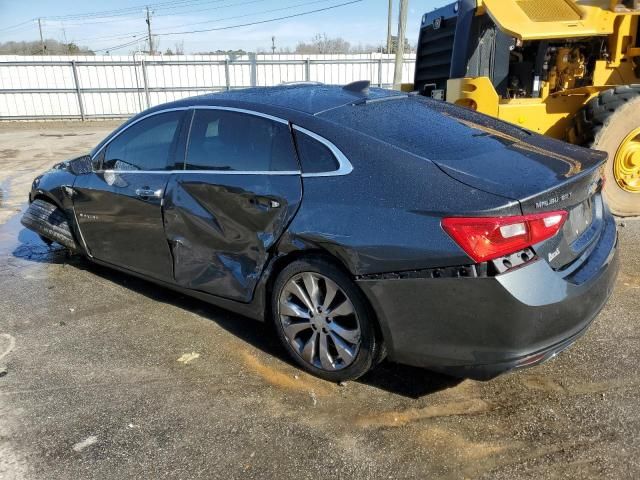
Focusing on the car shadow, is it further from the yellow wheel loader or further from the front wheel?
the yellow wheel loader

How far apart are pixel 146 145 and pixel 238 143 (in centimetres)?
105

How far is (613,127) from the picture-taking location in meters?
5.53

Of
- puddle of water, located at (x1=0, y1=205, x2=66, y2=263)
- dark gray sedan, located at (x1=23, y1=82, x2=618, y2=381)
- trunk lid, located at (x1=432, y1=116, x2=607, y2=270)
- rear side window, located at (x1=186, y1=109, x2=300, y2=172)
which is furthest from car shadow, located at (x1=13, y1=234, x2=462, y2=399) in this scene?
rear side window, located at (x1=186, y1=109, x2=300, y2=172)

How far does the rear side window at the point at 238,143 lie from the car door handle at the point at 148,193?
33 cm

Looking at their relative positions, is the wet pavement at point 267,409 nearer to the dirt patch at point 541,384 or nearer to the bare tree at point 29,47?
the dirt patch at point 541,384

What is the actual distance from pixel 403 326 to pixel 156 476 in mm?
1355

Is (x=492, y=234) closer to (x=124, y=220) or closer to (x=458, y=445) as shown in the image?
(x=458, y=445)

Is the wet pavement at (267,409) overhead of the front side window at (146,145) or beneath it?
beneath

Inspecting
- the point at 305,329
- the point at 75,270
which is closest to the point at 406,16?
the point at 75,270

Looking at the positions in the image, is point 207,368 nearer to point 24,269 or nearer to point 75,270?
point 75,270

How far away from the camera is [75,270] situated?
5.16 m

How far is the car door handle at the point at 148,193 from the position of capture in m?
3.77

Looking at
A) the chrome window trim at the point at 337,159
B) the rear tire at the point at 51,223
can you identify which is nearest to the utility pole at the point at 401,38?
the rear tire at the point at 51,223

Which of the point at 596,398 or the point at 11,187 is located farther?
the point at 11,187
